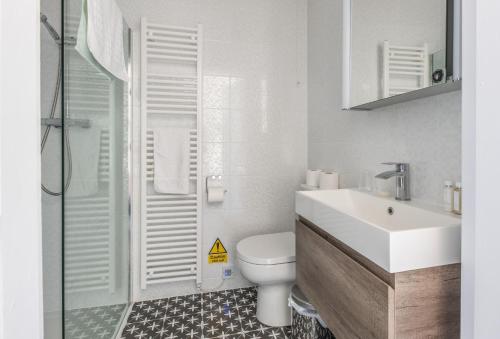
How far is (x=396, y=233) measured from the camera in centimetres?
64

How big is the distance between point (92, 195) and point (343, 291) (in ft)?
3.61

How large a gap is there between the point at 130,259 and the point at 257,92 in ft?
5.04

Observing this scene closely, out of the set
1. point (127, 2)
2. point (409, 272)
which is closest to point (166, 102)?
point (127, 2)

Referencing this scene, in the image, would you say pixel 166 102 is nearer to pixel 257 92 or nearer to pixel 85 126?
pixel 257 92

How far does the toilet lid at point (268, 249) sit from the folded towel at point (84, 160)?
89cm

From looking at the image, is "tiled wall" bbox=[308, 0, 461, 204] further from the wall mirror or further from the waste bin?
the waste bin

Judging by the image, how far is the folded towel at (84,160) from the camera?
3.20 ft

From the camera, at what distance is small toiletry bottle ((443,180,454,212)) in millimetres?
899

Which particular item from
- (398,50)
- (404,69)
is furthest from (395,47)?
(404,69)

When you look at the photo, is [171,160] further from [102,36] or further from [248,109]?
[102,36]

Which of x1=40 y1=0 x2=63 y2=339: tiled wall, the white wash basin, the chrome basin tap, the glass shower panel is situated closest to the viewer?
the white wash basin

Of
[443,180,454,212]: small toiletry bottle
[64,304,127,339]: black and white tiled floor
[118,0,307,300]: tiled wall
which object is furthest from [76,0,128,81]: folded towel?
[443,180,454,212]: small toiletry bottle

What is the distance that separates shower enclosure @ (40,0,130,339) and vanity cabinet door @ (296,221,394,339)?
95 cm
